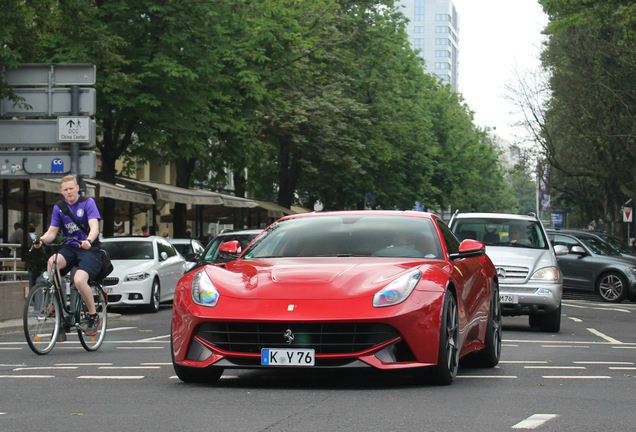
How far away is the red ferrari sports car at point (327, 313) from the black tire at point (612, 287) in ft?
58.4

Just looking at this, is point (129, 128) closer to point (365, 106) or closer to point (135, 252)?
point (135, 252)

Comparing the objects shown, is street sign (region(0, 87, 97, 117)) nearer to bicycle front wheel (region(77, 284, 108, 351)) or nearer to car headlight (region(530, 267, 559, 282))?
bicycle front wheel (region(77, 284, 108, 351))

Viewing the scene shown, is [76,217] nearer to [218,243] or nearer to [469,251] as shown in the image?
[469,251]

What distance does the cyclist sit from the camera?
426 inches

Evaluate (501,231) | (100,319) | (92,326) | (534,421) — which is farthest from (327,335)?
(501,231)

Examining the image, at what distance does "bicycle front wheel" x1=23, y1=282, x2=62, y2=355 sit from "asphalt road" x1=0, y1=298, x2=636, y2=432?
0.63 feet

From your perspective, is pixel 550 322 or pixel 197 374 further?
pixel 550 322

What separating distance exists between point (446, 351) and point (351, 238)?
142 cm

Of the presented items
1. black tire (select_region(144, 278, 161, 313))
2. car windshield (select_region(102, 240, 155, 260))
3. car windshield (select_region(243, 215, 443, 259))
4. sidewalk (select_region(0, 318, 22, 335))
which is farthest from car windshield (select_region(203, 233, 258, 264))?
car windshield (select_region(243, 215, 443, 259))

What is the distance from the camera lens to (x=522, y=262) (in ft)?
48.7

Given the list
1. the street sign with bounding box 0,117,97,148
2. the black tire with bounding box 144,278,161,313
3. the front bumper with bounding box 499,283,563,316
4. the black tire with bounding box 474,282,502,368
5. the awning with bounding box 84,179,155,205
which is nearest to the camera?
the black tire with bounding box 474,282,502,368

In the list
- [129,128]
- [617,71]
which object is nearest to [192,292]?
[129,128]

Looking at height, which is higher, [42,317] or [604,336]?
[42,317]

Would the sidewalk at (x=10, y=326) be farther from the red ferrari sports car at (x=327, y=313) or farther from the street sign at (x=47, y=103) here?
the red ferrari sports car at (x=327, y=313)
